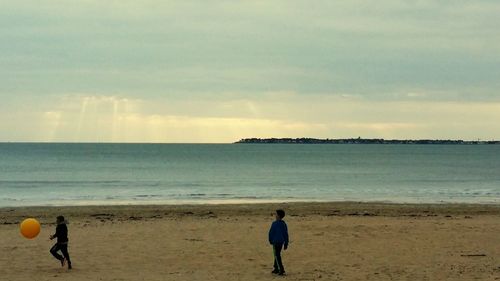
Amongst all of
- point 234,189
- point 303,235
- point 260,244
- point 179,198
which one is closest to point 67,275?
point 260,244

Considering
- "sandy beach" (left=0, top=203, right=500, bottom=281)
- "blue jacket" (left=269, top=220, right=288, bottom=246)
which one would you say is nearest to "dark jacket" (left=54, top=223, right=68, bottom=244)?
"sandy beach" (left=0, top=203, right=500, bottom=281)

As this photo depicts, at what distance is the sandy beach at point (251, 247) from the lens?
14727mm

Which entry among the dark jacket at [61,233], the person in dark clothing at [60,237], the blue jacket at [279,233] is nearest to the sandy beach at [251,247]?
the person in dark clothing at [60,237]

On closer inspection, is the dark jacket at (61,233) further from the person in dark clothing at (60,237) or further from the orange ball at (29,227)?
the orange ball at (29,227)

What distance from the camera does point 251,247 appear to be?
18562 mm

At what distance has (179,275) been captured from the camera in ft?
47.6

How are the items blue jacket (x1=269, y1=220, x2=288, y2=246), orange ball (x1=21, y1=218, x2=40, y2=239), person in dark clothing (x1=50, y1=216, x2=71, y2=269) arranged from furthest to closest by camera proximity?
orange ball (x1=21, y1=218, x2=40, y2=239)
person in dark clothing (x1=50, y1=216, x2=71, y2=269)
blue jacket (x1=269, y1=220, x2=288, y2=246)

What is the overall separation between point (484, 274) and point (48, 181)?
51.0 metres

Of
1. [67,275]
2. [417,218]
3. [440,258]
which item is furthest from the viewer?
[417,218]

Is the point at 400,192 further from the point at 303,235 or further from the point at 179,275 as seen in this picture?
the point at 179,275

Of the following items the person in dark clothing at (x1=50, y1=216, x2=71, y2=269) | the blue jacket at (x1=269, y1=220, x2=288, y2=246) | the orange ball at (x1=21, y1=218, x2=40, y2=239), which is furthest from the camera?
the orange ball at (x1=21, y1=218, x2=40, y2=239)

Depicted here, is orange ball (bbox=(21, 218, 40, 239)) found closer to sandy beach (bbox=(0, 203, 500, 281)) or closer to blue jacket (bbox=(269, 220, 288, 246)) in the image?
sandy beach (bbox=(0, 203, 500, 281))

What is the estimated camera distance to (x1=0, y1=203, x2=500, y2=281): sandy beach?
48.3 ft

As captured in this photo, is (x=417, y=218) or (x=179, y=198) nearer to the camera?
(x=417, y=218)
